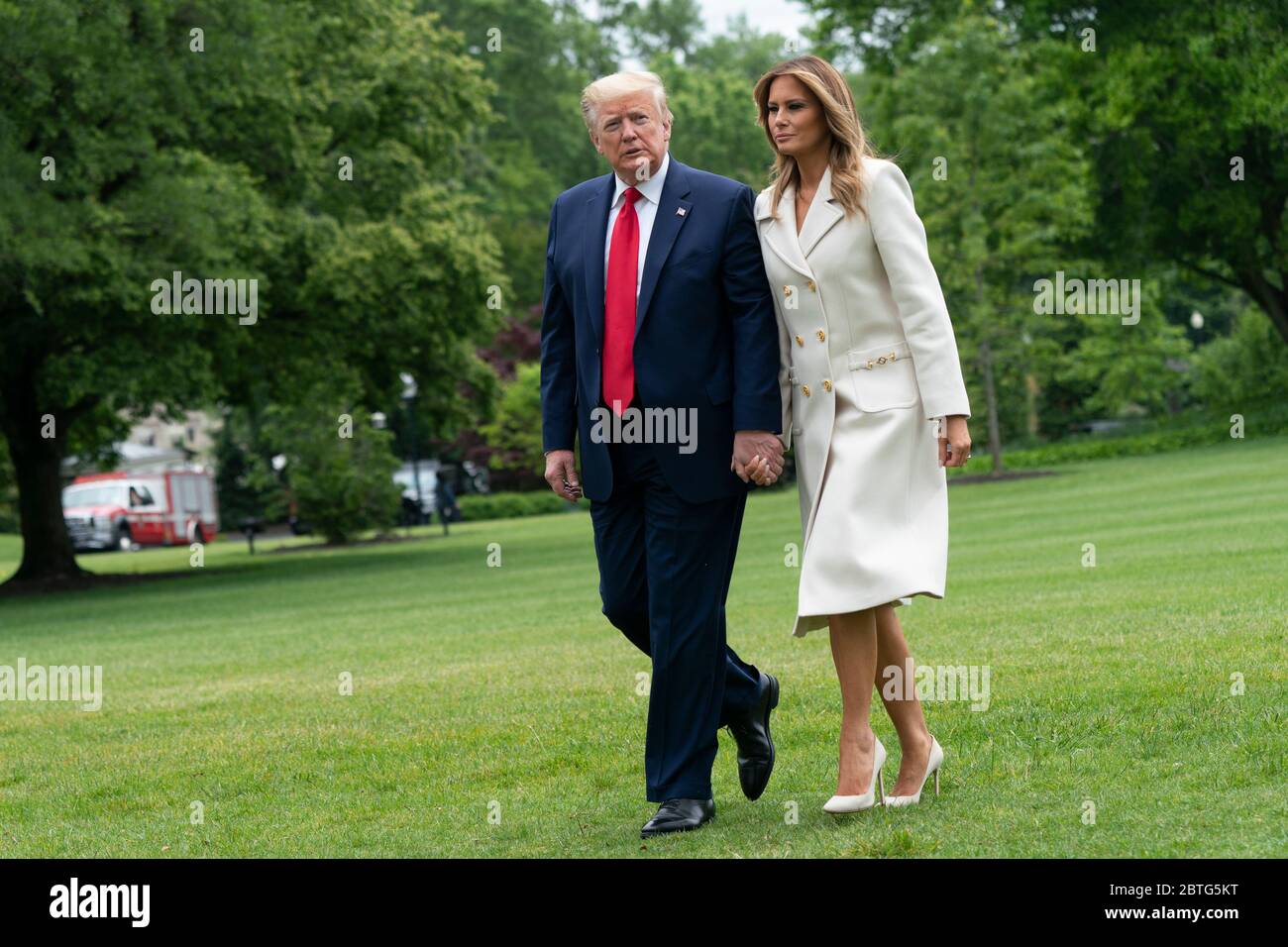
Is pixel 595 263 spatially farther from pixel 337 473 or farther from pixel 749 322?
pixel 337 473

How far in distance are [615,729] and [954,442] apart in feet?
10.4

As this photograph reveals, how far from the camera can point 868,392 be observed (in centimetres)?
572

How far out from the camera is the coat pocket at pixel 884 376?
5703 mm

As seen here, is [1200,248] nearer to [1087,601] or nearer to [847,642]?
[1087,601]

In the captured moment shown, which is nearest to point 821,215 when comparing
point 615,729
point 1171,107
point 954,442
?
point 954,442

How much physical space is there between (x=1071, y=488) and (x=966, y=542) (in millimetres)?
11665

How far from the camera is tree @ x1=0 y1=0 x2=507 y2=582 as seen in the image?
23328mm

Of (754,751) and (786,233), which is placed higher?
(786,233)

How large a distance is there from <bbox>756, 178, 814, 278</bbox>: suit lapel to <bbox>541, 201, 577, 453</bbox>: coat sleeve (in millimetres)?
794

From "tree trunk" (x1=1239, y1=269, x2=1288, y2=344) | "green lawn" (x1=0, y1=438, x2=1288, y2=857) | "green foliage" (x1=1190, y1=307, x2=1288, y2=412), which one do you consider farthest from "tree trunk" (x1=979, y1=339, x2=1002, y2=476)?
"green lawn" (x1=0, y1=438, x2=1288, y2=857)

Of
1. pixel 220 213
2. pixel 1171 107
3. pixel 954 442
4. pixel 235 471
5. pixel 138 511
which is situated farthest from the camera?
pixel 235 471

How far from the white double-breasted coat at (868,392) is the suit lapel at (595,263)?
1.99ft

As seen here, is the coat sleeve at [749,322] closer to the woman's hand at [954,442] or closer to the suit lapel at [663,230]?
the suit lapel at [663,230]
